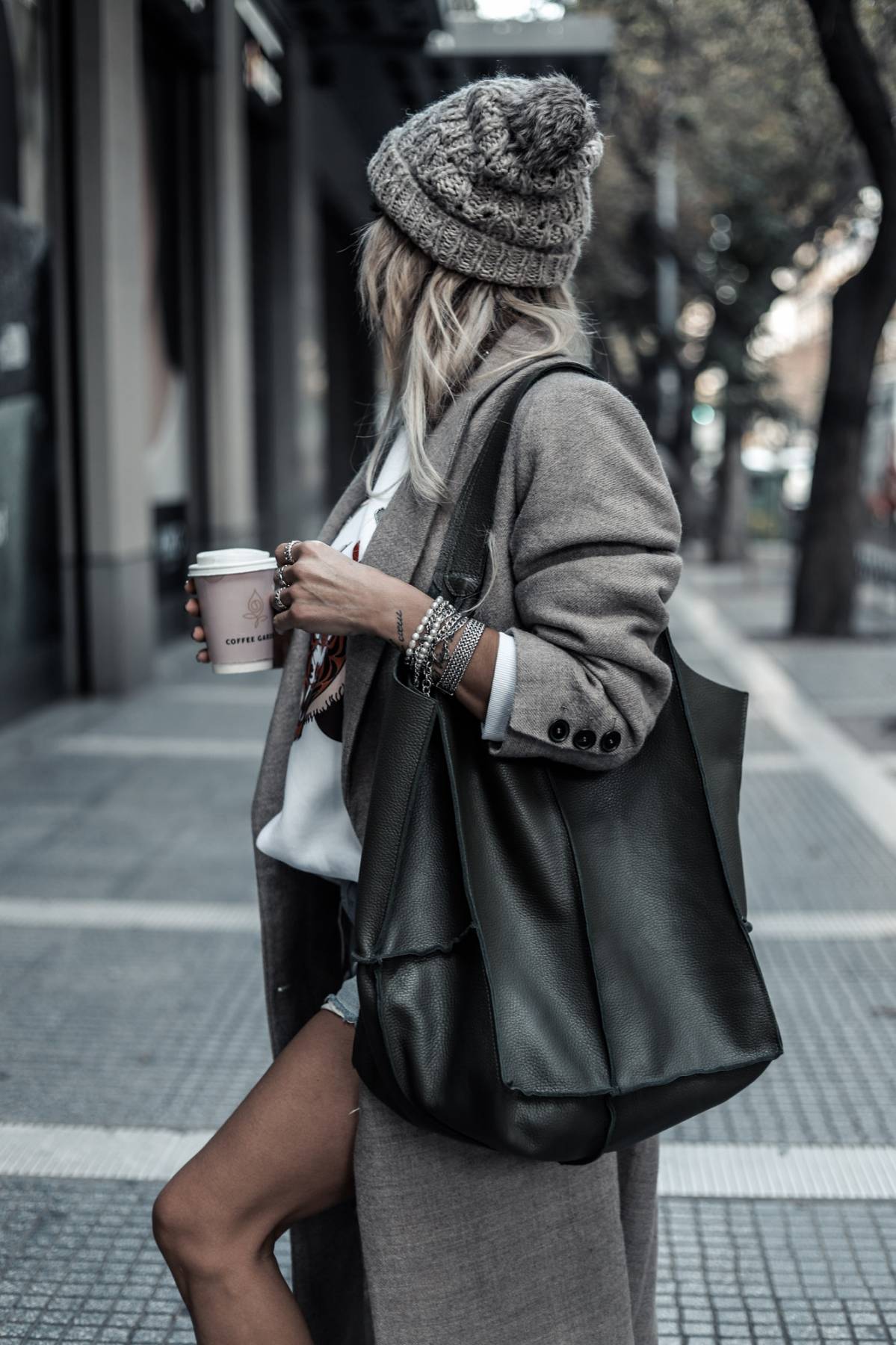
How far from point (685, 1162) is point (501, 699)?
74.7 inches

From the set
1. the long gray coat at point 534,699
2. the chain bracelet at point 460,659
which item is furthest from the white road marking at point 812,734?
the chain bracelet at point 460,659

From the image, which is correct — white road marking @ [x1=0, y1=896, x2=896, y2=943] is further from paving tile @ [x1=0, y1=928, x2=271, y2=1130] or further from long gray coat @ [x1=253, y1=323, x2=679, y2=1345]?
long gray coat @ [x1=253, y1=323, x2=679, y2=1345]

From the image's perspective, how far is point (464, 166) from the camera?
5.69ft

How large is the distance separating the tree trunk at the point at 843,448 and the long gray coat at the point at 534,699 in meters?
9.40

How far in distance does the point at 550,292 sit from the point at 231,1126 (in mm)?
1083

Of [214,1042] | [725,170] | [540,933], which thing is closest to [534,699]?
[540,933]

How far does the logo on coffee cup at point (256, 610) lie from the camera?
1.78 metres

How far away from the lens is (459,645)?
5.39ft

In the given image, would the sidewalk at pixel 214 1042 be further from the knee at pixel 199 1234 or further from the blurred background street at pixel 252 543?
the knee at pixel 199 1234

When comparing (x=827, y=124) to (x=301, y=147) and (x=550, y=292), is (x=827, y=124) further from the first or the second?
(x=550, y=292)

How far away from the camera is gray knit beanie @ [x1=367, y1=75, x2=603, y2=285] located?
1.71 m

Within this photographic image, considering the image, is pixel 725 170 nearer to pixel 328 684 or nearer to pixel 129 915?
pixel 129 915

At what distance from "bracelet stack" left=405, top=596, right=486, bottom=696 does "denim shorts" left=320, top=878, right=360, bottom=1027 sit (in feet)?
0.95

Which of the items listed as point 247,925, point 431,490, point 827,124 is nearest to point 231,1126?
point 431,490
